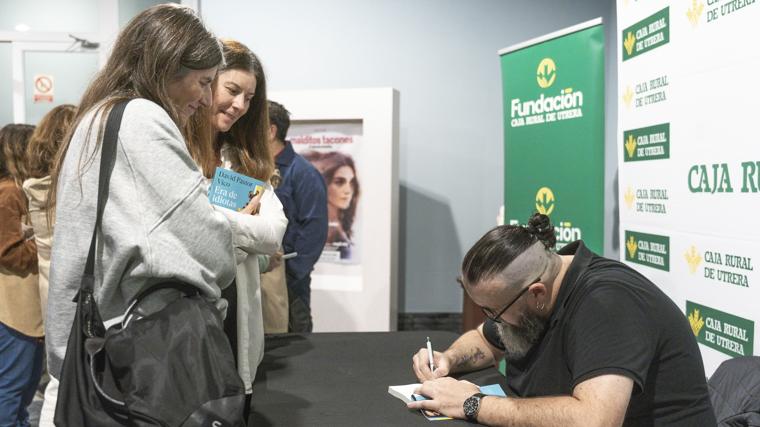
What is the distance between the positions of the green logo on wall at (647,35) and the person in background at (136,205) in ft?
6.15

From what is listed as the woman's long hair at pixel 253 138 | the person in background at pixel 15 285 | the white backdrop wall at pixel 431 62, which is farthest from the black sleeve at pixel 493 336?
the white backdrop wall at pixel 431 62

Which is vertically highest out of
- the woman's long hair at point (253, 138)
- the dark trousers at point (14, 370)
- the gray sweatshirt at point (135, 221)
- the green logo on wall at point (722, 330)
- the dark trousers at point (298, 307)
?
the woman's long hair at point (253, 138)

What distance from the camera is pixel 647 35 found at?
2.61m

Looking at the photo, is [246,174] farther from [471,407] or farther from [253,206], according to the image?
[471,407]

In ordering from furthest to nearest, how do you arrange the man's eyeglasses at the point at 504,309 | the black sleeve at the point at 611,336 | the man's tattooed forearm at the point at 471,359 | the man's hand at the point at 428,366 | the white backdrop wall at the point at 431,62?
the white backdrop wall at the point at 431,62, the man's tattooed forearm at the point at 471,359, the man's hand at the point at 428,366, the man's eyeglasses at the point at 504,309, the black sleeve at the point at 611,336

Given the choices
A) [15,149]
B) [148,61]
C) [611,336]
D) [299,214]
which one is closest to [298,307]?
[299,214]

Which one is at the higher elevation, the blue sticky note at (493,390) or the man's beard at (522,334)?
the man's beard at (522,334)

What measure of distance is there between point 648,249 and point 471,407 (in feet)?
4.63

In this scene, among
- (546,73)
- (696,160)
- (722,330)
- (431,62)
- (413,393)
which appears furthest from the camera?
(431,62)

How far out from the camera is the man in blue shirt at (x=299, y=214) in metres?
3.34

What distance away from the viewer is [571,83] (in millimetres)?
3221

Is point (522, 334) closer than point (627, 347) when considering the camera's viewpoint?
No

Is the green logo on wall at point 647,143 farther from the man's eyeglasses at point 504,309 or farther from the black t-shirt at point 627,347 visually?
the man's eyeglasses at point 504,309

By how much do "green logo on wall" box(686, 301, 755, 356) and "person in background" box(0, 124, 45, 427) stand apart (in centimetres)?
277
